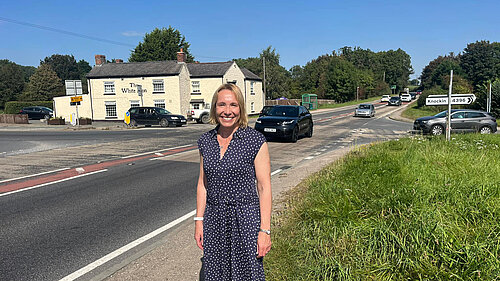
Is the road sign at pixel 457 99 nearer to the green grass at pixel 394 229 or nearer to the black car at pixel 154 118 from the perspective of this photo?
the green grass at pixel 394 229

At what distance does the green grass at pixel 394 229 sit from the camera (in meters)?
3.20

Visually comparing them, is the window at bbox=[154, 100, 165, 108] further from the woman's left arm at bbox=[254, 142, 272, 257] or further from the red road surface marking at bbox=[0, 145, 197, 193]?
the woman's left arm at bbox=[254, 142, 272, 257]

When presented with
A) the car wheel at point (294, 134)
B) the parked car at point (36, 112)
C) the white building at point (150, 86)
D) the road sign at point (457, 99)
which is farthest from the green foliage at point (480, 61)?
the parked car at point (36, 112)

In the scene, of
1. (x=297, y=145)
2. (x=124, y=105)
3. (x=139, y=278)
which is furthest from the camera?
(x=124, y=105)

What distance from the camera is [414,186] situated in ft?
15.8

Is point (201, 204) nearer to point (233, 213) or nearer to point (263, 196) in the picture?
point (233, 213)

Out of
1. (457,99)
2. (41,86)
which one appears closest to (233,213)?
(457,99)

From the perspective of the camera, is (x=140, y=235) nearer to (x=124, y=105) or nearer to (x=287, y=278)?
(x=287, y=278)

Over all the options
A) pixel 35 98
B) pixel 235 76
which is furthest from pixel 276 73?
pixel 35 98

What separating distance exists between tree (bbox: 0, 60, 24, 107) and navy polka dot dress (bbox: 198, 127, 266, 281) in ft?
312

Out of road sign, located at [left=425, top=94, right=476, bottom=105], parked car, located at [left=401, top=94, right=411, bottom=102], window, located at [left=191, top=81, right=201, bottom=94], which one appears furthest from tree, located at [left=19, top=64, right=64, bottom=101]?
road sign, located at [left=425, top=94, right=476, bottom=105]

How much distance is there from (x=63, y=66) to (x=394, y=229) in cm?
13156

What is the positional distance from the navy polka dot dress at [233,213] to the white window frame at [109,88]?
4238 cm

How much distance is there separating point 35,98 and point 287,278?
87266 millimetres
